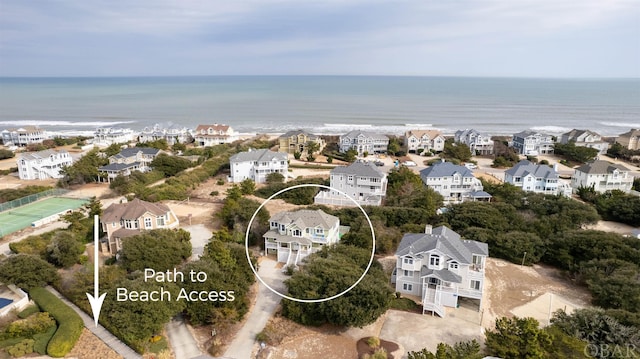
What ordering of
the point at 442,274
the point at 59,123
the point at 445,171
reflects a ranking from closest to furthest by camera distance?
Answer: the point at 442,274 → the point at 445,171 → the point at 59,123

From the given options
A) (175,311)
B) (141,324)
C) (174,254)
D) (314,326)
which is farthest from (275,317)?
(174,254)

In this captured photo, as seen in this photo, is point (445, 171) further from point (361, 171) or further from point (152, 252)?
point (152, 252)

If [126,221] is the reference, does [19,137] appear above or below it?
above

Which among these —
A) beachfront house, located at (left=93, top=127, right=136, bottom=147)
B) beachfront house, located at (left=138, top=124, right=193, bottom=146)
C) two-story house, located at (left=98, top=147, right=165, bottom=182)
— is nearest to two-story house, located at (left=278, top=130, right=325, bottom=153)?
two-story house, located at (left=98, top=147, right=165, bottom=182)

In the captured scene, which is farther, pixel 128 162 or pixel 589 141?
pixel 589 141

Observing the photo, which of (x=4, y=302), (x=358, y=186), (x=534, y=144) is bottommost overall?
(x=4, y=302)

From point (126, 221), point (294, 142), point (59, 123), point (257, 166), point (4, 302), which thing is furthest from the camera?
point (59, 123)

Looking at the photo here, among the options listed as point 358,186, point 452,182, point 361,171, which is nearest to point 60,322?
point 358,186

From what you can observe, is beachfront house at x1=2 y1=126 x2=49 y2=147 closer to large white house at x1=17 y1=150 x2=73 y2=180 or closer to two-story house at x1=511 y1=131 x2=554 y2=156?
large white house at x1=17 y1=150 x2=73 y2=180
